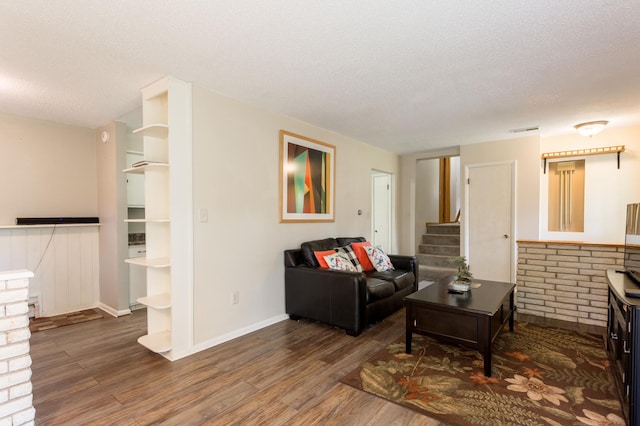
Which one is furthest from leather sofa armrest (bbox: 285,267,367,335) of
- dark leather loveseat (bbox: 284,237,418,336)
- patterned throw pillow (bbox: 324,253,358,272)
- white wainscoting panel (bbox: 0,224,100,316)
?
white wainscoting panel (bbox: 0,224,100,316)

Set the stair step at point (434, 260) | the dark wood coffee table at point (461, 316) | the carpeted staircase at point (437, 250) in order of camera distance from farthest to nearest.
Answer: the stair step at point (434, 260) < the carpeted staircase at point (437, 250) < the dark wood coffee table at point (461, 316)

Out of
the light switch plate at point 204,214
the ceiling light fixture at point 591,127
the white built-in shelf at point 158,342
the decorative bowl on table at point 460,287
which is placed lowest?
the white built-in shelf at point 158,342

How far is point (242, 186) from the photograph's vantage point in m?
3.25

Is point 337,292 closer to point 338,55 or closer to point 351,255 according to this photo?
point 351,255

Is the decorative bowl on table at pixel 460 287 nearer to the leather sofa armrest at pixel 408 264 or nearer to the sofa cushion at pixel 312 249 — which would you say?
the leather sofa armrest at pixel 408 264

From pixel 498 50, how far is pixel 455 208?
5618 mm

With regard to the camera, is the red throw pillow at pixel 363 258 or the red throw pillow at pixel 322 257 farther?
the red throw pillow at pixel 363 258

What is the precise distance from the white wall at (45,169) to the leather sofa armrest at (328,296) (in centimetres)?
Result: 293

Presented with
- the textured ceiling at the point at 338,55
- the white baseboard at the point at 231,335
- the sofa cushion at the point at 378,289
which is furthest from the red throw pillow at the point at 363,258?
the textured ceiling at the point at 338,55

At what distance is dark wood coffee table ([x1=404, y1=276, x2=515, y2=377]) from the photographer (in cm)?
237

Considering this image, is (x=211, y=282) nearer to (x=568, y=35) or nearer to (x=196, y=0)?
(x=196, y=0)

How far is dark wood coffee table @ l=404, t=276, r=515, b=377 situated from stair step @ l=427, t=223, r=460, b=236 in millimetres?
3377

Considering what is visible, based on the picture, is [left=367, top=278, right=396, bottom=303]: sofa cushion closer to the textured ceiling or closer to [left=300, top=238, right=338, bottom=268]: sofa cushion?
[left=300, top=238, right=338, bottom=268]: sofa cushion

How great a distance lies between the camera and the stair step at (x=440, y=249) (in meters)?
5.69
